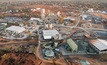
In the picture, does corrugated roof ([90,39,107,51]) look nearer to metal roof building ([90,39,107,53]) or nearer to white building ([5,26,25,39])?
metal roof building ([90,39,107,53])

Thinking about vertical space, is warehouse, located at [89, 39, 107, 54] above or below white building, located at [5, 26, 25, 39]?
below

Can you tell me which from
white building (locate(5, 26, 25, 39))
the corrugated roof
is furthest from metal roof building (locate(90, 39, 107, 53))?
white building (locate(5, 26, 25, 39))

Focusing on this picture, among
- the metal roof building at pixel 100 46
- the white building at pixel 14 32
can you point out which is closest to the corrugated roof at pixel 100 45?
the metal roof building at pixel 100 46

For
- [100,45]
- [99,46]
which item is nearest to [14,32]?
[99,46]

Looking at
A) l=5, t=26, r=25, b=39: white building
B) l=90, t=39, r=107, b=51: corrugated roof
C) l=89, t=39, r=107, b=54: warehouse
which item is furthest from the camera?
l=5, t=26, r=25, b=39: white building

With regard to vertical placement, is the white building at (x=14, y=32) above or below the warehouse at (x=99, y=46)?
above

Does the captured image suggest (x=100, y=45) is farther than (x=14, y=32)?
No

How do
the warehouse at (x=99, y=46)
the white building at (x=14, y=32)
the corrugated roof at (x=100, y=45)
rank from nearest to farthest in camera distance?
1. the warehouse at (x=99, y=46)
2. the corrugated roof at (x=100, y=45)
3. the white building at (x=14, y=32)

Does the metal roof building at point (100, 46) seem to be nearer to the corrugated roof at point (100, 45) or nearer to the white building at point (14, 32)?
the corrugated roof at point (100, 45)

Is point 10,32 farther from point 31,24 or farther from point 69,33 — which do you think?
point 69,33

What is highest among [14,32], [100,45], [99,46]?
[14,32]

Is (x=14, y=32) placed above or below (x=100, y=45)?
above

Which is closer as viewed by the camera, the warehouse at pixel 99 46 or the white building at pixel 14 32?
the warehouse at pixel 99 46

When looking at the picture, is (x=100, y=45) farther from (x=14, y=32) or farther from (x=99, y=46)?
(x=14, y=32)
